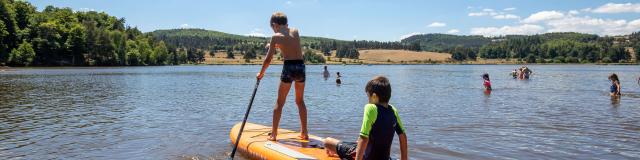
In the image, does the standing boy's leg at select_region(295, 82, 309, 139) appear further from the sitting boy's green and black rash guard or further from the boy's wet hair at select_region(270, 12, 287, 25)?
the sitting boy's green and black rash guard

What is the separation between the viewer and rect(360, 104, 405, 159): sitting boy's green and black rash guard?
22.0 ft

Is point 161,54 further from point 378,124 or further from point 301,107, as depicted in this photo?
point 378,124

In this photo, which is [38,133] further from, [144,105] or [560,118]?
[560,118]

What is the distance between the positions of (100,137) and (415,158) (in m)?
7.67

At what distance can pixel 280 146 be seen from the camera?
9.79 m

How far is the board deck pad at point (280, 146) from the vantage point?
9.10m

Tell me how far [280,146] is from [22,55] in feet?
359

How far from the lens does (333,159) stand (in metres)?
A: 8.70

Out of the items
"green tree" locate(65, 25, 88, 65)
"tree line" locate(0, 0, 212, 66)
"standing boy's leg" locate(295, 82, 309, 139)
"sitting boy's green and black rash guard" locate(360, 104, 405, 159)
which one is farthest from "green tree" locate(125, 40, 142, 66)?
"sitting boy's green and black rash guard" locate(360, 104, 405, 159)

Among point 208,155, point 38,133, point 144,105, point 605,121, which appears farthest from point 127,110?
point 605,121

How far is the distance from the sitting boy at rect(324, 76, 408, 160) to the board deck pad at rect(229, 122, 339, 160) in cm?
176

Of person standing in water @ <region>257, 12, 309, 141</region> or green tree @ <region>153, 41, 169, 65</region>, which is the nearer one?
person standing in water @ <region>257, 12, 309, 141</region>

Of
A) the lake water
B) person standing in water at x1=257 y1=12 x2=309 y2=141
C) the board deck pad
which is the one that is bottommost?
the lake water

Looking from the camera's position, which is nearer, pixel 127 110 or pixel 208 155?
pixel 208 155
